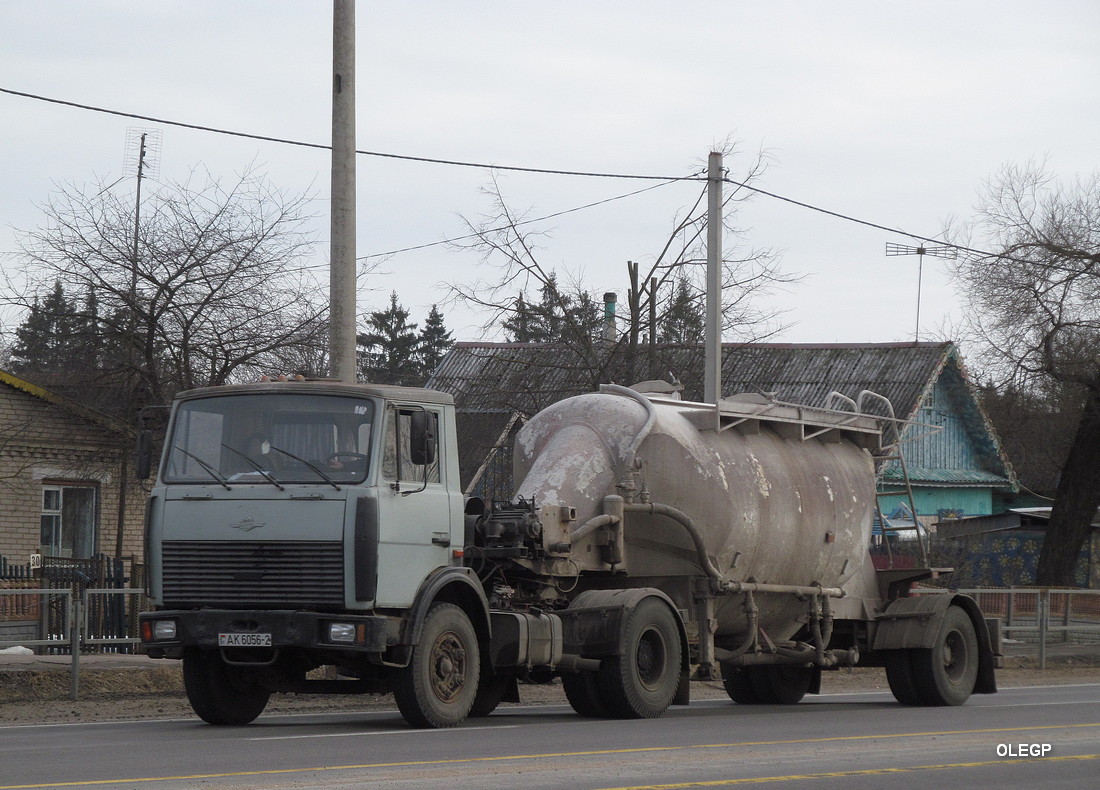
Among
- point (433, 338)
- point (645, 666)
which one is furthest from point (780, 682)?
point (433, 338)

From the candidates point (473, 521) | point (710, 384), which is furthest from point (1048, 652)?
point (473, 521)

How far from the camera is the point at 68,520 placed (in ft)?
88.9

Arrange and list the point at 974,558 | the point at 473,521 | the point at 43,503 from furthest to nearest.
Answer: the point at 974,558
the point at 43,503
the point at 473,521

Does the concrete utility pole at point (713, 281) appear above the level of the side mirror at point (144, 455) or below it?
above

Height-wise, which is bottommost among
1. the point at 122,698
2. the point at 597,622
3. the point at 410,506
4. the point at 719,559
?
the point at 122,698

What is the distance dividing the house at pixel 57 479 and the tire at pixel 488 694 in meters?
11.8

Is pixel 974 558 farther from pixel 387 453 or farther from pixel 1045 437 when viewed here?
pixel 387 453

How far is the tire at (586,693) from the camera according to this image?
1374 cm

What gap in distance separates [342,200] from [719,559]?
5.65m

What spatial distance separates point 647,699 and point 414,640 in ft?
9.40

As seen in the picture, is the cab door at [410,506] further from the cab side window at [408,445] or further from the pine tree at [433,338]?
the pine tree at [433,338]

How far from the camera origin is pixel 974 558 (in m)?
39.8

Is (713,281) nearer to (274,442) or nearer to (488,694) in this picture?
(488,694)

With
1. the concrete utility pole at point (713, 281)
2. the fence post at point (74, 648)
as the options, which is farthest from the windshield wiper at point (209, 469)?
the concrete utility pole at point (713, 281)
